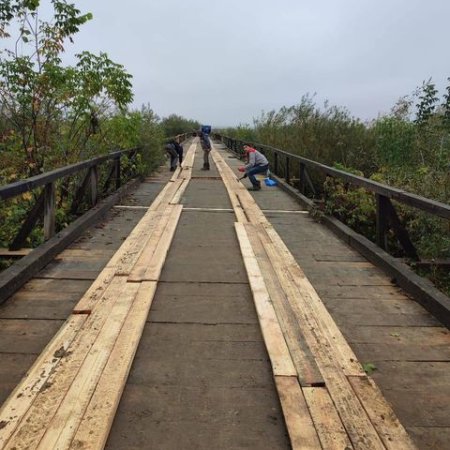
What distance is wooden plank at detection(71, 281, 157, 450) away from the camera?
2.44 m

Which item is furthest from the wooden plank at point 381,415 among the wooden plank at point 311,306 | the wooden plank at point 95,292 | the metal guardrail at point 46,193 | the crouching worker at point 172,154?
the crouching worker at point 172,154

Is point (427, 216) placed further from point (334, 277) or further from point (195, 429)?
point (195, 429)

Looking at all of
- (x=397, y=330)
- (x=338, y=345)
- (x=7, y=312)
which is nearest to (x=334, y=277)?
(x=397, y=330)

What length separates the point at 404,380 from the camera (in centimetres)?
319

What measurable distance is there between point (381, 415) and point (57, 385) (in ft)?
5.86

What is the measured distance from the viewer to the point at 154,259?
5.48m

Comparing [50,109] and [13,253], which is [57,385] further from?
[50,109]

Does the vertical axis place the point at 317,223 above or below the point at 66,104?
below

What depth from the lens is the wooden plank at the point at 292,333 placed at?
3107 mm

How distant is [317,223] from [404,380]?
213 inches

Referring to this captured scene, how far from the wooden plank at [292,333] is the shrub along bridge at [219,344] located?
13 mm

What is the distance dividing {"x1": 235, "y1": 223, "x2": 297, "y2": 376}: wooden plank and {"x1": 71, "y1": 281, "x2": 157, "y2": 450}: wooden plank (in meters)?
0.90

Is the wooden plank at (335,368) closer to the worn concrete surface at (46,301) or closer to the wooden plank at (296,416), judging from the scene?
the wooden plank at (296,416)

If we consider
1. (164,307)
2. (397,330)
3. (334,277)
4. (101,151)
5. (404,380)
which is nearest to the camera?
(404,380)
